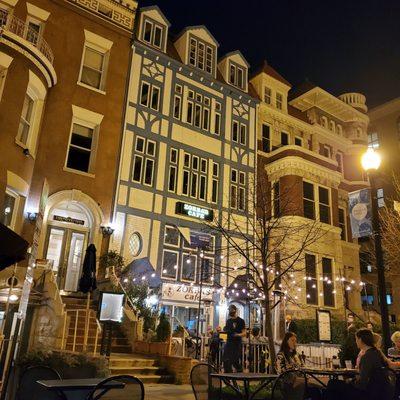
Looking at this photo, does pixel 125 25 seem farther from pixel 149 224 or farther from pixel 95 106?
pixel 149 224

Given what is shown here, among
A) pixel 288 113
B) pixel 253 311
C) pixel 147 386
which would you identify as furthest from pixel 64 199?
pixel 288 113

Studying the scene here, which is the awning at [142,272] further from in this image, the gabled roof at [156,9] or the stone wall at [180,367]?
the gabled roof at [156,9]

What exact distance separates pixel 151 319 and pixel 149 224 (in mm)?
5554

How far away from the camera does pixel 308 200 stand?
24562 mm

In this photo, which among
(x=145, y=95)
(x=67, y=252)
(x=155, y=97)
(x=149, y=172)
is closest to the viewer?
(x=67, y=252)

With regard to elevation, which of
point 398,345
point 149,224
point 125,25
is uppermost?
point 125,25

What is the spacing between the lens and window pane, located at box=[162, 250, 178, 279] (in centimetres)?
1977

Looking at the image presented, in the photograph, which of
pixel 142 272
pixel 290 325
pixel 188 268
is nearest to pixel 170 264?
pixel 188 268

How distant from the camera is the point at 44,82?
1634cm

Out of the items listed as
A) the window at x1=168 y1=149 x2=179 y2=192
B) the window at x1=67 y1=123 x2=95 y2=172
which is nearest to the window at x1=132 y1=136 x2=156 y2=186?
the window at x1=168 y1=149 x2=179 y2=192

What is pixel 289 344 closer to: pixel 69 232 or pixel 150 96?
pixel 69 232

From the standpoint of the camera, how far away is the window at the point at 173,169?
20.8 meters

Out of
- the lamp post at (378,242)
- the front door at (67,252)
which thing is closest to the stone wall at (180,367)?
the lamp post at (378,242)

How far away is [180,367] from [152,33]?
1695 centimetres
